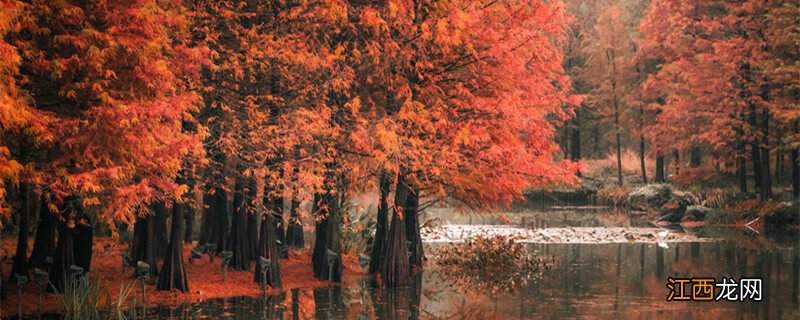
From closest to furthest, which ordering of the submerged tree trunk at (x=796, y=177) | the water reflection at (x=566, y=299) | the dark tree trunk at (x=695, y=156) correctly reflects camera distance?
the water reflection at (x=566, y=299) → the submerged tree trunk at (x=796, y=177) → the dark tree trunk at (x=695, y=156)

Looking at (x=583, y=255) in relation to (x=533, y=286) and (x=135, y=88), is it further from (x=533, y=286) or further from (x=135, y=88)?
(x=135, y=88)

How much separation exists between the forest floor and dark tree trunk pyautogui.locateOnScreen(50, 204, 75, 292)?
39cm

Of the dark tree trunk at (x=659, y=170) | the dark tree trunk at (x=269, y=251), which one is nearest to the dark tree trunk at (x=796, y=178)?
the dark tree trunk at (x=659, y=170)

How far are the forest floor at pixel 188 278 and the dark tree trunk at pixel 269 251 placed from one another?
251 millimetres

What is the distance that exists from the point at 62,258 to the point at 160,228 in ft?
15.8

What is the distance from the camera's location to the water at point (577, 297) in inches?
817

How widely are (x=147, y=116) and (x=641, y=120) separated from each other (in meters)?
47.4

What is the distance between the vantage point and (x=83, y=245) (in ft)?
73.3

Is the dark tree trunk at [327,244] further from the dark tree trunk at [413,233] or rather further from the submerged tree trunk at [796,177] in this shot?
the submerged tree trunk at [796,177]

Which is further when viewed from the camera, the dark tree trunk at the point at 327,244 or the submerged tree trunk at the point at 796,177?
the submerged tree trunk at the point at 796,177

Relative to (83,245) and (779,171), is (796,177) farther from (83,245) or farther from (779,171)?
(83,245)

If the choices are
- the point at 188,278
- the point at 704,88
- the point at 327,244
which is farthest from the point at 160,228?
the point at 704,88

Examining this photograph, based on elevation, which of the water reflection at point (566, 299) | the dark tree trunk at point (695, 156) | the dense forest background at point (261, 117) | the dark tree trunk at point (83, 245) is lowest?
the water reflection at point (566, 299)

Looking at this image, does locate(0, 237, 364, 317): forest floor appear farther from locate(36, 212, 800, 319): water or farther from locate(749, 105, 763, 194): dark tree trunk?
locate(749, 105, 763, 194): dark tree trunk
